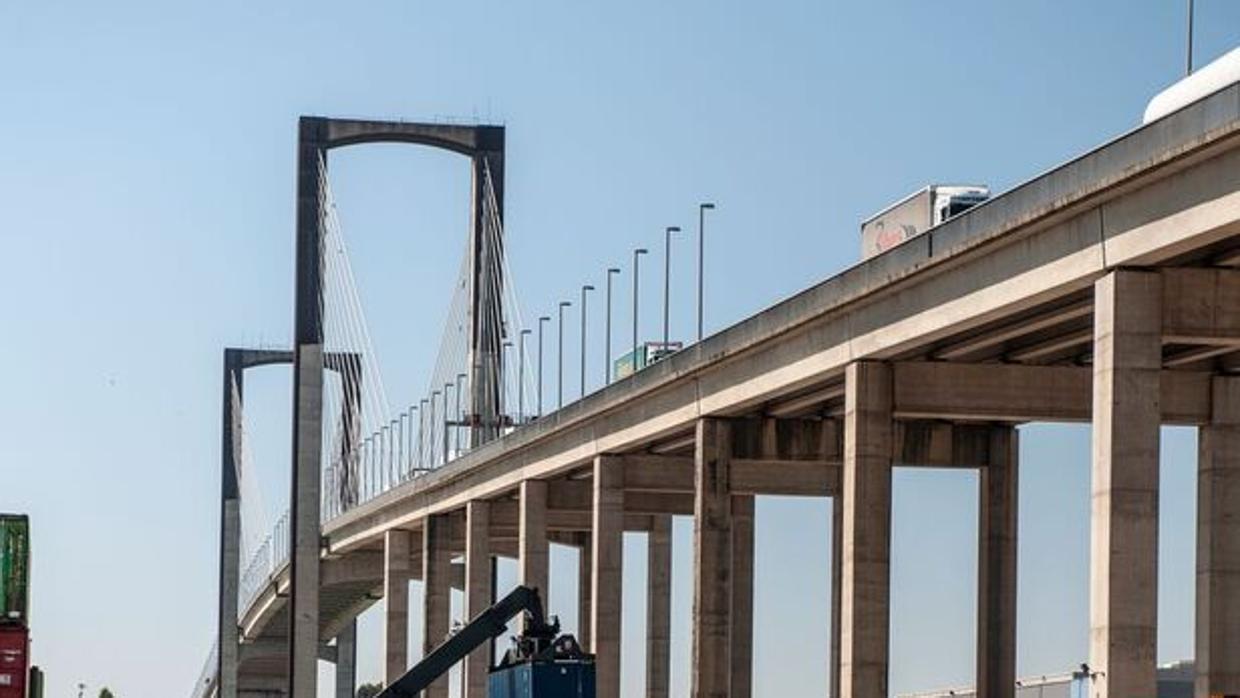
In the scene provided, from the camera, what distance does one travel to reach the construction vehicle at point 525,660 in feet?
242

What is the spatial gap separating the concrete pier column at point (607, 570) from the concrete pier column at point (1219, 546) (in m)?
27.1

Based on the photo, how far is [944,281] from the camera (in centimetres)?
6744

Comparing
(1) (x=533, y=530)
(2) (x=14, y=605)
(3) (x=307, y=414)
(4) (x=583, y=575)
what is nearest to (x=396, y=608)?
(4) (x=583, y=575)

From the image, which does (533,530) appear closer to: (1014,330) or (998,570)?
(998,570)

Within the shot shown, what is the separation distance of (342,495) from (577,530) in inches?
1355

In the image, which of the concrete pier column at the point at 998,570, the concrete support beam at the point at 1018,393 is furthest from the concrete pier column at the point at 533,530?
the concrete support beam at the point at 1018,393

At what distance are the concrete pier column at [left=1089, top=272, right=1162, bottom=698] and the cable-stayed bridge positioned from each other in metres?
0.05

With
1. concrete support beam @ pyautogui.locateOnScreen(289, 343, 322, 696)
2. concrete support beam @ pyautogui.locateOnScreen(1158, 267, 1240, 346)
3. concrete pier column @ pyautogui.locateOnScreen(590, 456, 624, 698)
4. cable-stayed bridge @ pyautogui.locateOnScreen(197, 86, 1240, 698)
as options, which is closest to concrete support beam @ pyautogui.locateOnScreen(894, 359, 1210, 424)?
cable-stayed bridge @ pyautogui.locateOnScreen(197, 86, 1240, 698)

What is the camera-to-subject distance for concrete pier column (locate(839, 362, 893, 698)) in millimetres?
74938

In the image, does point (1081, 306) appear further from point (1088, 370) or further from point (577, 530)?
point (577, 530)

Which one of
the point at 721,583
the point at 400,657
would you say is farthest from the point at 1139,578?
the point at 400,657

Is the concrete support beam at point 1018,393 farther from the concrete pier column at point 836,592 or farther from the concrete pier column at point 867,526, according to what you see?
the concrete pier column at point 836,592

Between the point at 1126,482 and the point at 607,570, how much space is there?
1961 inches

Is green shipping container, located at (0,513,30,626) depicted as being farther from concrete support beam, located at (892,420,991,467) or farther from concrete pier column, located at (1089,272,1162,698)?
concrete support beam, located at (892,420,991,467)
